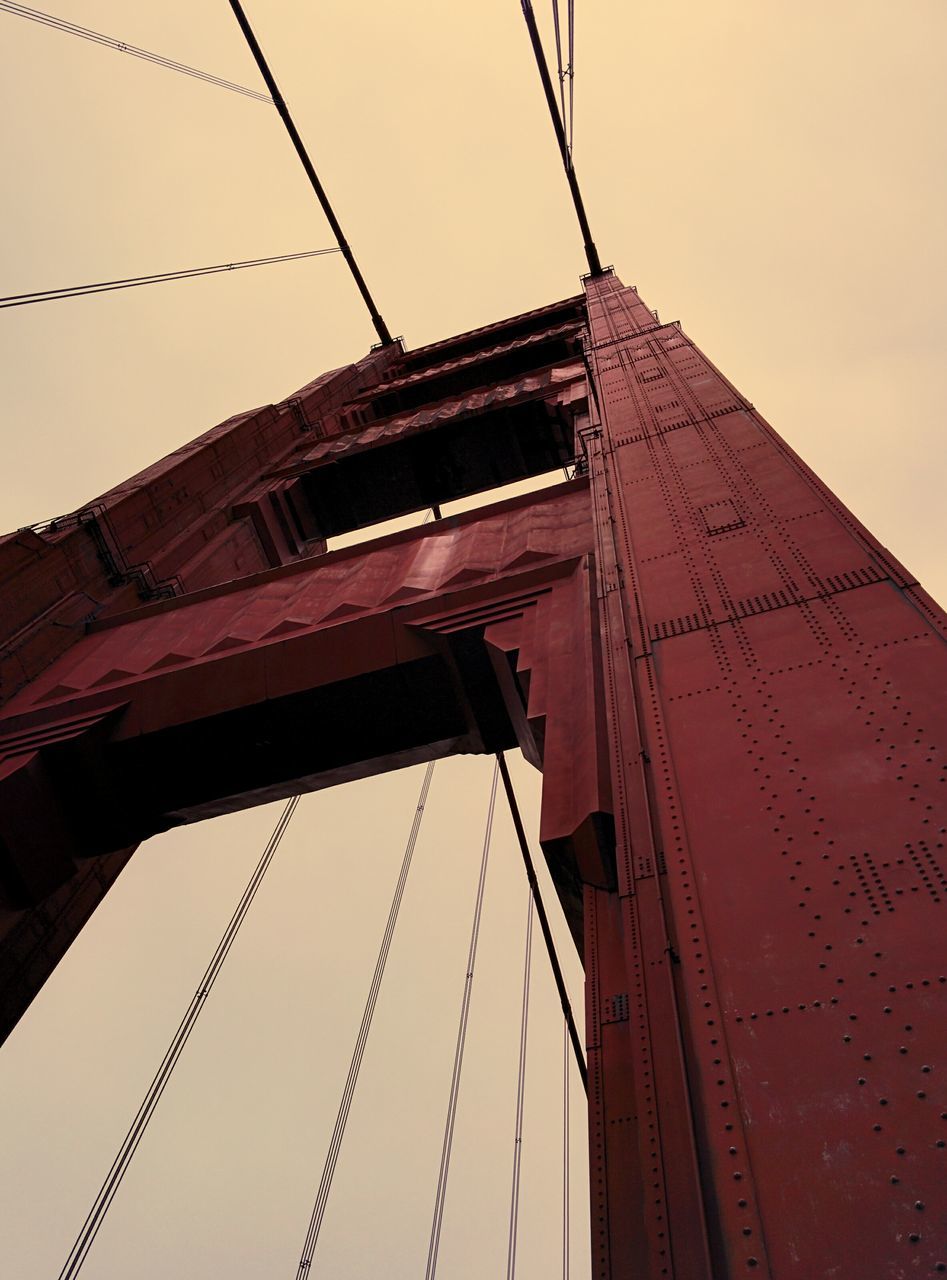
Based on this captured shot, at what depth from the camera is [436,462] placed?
1738 centimetres

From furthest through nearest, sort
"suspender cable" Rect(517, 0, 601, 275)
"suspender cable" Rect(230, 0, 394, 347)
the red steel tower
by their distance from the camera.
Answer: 1. "suspender cable" Rect(230, 0, 394, 347)
2. "suspender cable" Rect(517, 0, 601, 275)
3. the red steel tower

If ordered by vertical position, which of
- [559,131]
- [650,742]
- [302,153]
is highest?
[302,153]

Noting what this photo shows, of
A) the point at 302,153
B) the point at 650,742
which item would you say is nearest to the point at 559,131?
the point at 302,153

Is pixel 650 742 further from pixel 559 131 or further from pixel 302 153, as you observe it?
pixel 302 153

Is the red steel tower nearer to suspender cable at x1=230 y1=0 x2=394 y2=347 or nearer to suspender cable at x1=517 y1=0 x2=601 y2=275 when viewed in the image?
suspender cable at x1=517 y1=0 x2=601 y2=275

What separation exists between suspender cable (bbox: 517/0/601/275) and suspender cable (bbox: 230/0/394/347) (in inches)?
218

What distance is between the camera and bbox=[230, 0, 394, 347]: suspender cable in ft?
53.5

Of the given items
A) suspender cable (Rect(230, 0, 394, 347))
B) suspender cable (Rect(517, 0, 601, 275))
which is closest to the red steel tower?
suspender cable (Rect(517, 0, 601, 275))

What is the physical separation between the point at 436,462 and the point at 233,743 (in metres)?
10.7

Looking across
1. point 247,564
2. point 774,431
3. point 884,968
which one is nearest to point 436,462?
point 247,564

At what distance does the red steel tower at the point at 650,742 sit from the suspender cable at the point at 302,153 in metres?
9.52

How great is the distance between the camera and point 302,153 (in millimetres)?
20344

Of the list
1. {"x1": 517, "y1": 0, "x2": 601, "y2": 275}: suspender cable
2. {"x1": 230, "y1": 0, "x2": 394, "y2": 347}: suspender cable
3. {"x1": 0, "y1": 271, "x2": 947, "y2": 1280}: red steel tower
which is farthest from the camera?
{"x1": 230, "y1": 0, "x2": 394, "y2": 347}: suspender cable

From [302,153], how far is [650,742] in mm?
20633
